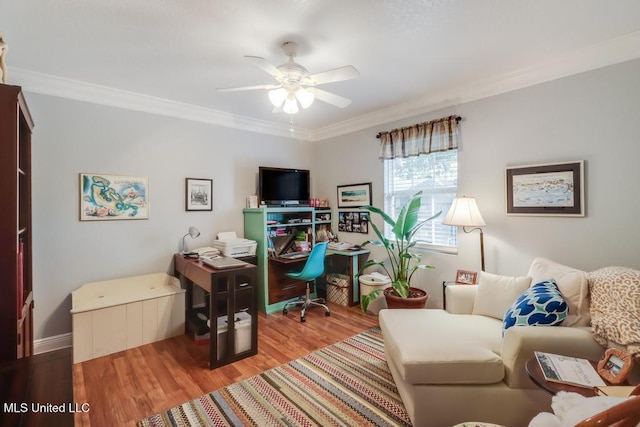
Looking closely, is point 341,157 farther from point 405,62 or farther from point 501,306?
point 501,306

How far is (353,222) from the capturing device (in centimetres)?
410

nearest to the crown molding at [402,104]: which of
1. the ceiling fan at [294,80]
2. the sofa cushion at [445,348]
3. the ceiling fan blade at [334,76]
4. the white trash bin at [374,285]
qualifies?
the ceiling fan at [294,80]

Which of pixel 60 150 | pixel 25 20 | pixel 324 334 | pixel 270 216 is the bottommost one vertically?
pixel 324 334

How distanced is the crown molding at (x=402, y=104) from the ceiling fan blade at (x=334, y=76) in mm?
1566

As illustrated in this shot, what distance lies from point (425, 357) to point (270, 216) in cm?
292

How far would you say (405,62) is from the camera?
2.38 m

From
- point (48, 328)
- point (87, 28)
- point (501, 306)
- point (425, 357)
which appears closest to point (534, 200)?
point (501, 306)

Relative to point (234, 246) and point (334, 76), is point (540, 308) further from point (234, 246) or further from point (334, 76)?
point (234, 246)

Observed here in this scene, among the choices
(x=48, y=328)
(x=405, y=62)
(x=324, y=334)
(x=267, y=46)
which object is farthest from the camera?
(x=324, y=334)

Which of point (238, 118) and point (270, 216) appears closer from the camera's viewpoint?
point (238, 118)

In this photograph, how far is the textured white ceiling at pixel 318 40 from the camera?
1.71m

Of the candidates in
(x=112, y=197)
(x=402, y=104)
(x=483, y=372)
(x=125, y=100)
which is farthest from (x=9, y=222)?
(x=402, y=104)

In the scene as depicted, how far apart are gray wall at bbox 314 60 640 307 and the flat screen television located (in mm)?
1761

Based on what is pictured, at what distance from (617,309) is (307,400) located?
1.91m
